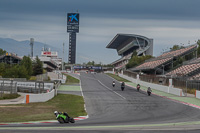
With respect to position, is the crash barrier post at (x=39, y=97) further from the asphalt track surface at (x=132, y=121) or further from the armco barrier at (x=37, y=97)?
the asphalt track surface at (x=132, y=121)

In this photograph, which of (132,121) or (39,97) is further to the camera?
(39,97)

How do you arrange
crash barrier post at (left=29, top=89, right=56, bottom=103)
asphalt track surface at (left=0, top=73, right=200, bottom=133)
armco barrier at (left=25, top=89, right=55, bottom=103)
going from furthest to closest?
crash barrier post at (left=29, top=89, right=56, bottom=103)
armco barrier at (left=25, top=89, right=55, bottom=103)
asphalt track surface at (left=0, top=73, right=200, bottom=133)

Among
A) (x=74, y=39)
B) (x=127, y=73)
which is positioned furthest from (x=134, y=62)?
(x=74, y=39)

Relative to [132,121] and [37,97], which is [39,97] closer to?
[37,97]

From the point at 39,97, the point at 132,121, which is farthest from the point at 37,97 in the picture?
the point at 132,121

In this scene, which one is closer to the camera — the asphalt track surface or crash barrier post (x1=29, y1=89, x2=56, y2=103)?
the asphalt track surface

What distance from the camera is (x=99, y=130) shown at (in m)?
13.6

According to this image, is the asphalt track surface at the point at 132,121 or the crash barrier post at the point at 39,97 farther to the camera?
the crash barrier post at the point at 39,97

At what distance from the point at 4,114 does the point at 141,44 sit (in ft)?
425

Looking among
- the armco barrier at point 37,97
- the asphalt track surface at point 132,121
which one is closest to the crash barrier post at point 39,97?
the armco barrier at point 37,97

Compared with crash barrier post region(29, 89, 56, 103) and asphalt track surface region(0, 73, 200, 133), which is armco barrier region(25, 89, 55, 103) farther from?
asphalt track surface region(0, 73, 200, 133)

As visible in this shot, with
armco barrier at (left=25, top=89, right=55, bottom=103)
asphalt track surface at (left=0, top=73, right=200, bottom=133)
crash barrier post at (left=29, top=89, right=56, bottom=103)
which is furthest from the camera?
crash barrier post at (left=29, top=89, right=56, bottom=103)

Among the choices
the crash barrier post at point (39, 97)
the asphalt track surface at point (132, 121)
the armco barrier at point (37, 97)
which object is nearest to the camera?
the asphalt track surface at point (132, 121)

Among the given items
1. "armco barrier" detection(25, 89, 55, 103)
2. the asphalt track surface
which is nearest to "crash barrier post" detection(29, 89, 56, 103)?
"armco barrier" detection(25, 89, 55, 103)
